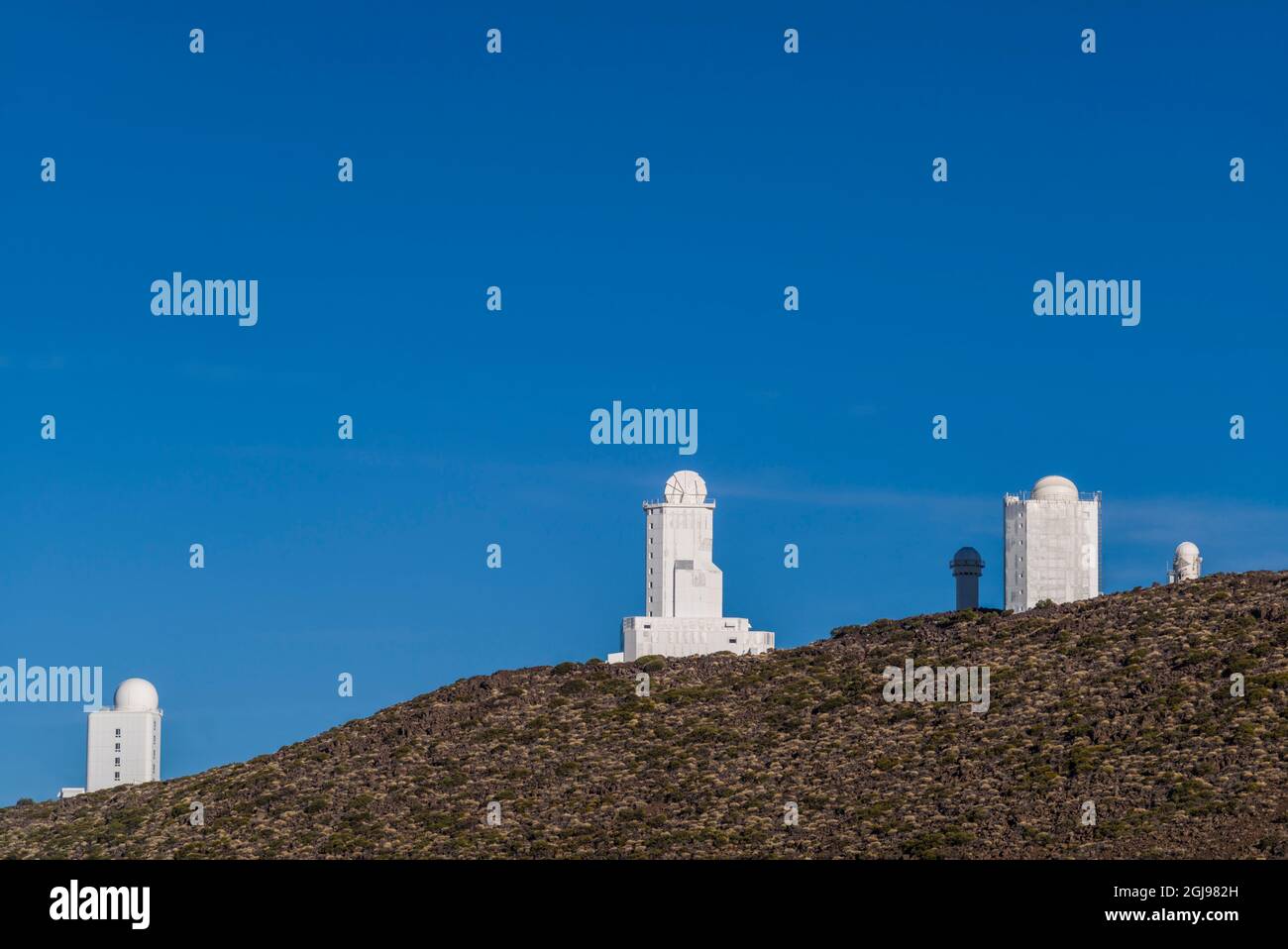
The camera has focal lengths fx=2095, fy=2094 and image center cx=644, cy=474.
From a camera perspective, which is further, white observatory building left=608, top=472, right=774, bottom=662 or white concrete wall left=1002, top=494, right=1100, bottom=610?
white observatory building left=608, top=472, right=774, bottom=662

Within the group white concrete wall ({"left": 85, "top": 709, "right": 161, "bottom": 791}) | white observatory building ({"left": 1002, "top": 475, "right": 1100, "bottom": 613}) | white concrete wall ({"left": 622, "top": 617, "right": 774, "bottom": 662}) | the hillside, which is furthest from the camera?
white concrete wall ({"left": 85, "top": 709, "right": 161, "bottom": 791})

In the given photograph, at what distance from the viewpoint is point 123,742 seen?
7975 cm

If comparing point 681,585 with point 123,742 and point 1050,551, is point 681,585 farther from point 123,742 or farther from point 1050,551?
point 123,742

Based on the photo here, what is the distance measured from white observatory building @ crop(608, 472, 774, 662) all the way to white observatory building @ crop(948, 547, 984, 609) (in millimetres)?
8077

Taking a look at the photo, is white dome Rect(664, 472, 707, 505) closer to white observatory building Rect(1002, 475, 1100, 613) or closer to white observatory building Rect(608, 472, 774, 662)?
white observatory building Rect(608, 472, 774, 662)

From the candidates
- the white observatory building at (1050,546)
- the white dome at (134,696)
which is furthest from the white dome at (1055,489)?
the white dome at (134,696)

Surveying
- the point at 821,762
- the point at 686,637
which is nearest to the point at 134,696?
the point at 686,637

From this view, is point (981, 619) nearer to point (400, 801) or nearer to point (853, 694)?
point (853, 694)

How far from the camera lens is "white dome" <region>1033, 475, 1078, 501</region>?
71412 mm

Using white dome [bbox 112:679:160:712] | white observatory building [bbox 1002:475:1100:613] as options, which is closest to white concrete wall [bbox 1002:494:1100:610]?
white observatory building [bbox 1002:475:1100:613]

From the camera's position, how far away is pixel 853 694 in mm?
68688

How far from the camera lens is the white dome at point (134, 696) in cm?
7988
